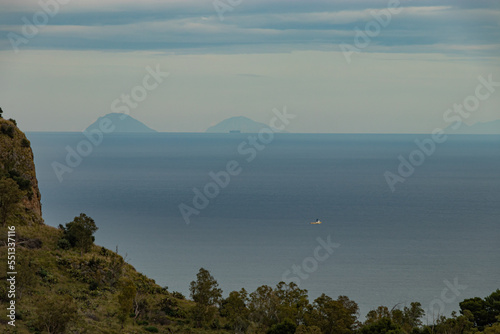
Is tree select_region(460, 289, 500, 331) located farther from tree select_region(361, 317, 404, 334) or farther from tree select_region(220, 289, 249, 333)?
tree select_region(220, 289, 249, 333)

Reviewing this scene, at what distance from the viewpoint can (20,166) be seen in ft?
245

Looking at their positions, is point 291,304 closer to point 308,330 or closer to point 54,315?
point 308,330

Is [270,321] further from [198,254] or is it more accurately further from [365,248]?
[365,248]

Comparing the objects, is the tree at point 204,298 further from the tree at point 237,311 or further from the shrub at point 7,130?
the shrub at point 7,130

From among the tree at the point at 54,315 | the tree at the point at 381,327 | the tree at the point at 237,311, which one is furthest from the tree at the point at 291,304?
the tree at the point at 54,315

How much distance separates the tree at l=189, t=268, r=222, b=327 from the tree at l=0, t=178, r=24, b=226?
22437mm

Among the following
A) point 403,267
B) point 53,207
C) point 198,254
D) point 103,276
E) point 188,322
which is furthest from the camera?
point 53,207

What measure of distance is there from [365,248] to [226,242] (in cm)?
3685

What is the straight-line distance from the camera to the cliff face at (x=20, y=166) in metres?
71.0

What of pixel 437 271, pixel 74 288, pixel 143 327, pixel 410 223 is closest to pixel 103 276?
pixel 74 288

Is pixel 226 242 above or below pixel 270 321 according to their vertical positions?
above

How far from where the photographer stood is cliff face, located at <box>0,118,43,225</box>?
71000 mm

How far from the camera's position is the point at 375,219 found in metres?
187

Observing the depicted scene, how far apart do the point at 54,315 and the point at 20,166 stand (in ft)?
112
